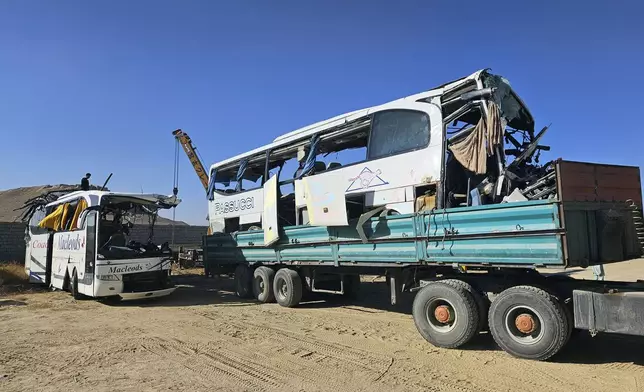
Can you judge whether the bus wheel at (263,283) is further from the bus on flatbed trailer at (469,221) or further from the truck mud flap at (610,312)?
the truck mud flap at (610,312)

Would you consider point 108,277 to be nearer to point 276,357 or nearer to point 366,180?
point 276,357

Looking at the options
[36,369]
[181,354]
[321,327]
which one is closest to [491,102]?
[321,327]

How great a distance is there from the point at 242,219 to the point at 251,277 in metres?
1.56

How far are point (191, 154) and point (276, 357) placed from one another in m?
14.8

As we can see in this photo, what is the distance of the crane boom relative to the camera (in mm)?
19422

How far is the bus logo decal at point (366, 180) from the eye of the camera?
26.5 feet

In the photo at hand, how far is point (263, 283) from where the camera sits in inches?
447

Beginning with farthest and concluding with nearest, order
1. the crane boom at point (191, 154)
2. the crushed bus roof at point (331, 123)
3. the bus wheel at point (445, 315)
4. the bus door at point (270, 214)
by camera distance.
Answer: the crane boom at point (191, 154) → the bus door at point (270, 214) → the crushed bus roof at point (331, 123) → the bus wheel at point (445, 315)

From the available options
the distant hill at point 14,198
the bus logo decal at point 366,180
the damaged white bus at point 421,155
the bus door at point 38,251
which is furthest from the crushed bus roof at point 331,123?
the distant hill at point 14,198

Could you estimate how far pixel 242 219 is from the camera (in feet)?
40.3

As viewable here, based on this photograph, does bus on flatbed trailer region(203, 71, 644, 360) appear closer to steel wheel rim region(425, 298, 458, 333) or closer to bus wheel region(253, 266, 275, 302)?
steel wheel rim region(425, 298, 458, 333)

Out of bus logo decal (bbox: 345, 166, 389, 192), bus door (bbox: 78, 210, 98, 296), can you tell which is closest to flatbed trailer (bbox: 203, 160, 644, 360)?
bus logo decal (bbox: 345, 166, 389, 192)

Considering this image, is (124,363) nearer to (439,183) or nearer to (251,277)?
(439,183)

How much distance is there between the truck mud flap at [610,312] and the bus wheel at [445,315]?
1310 mm
